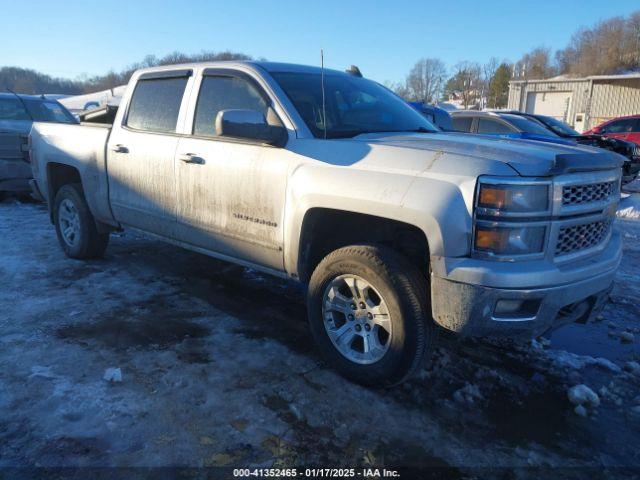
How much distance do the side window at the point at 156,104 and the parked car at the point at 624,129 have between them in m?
16.6

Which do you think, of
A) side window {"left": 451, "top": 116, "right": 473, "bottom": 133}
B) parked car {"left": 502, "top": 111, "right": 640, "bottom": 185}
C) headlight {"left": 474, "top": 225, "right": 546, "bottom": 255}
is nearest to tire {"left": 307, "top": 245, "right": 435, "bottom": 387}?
headlight {"left": 474, "top": 225, "right": 546, "bottom": 255}

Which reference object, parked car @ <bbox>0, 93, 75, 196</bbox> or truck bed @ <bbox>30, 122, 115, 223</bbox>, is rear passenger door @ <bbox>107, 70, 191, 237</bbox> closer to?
truck bed @ <bbox>30, 122, 115, 223</bbox>

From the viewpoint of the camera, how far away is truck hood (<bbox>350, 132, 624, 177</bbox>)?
2498 millimetres

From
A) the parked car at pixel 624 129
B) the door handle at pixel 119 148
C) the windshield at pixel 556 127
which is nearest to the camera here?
the door handle at pixel 119 148

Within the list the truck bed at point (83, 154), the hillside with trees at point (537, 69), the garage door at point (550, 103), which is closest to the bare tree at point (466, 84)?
the hillside with trees at point (537, 69)

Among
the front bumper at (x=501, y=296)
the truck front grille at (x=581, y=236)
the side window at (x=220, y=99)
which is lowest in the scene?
the front bumper at (x=501, y=296)

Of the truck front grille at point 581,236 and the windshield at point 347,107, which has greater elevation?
the windshield at point 347,107

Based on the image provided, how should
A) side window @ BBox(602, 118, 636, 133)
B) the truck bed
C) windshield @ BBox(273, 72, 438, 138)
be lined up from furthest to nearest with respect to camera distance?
side window @ BBox(602, 118, 636, 133), the truck bed, windshield @ BBox(273, 72, 438, 138)

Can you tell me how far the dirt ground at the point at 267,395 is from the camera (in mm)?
2438

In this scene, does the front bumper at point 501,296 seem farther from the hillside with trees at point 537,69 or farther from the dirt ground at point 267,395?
the hillside with trees at point 537,69

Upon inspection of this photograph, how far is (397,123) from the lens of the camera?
3.94 metres

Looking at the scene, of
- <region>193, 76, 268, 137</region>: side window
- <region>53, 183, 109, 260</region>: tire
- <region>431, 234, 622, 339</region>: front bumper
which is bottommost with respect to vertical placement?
<region>53, 183, 109, 260</region>: tire

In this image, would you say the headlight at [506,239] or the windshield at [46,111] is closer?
the headlight at [506,239]

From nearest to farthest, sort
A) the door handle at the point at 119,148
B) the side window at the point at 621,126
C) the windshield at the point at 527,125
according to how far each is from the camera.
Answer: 1. the door handle at the point at 119,148
2. the windshield at the point at 527,125
3. the side window at the point at 621,126
